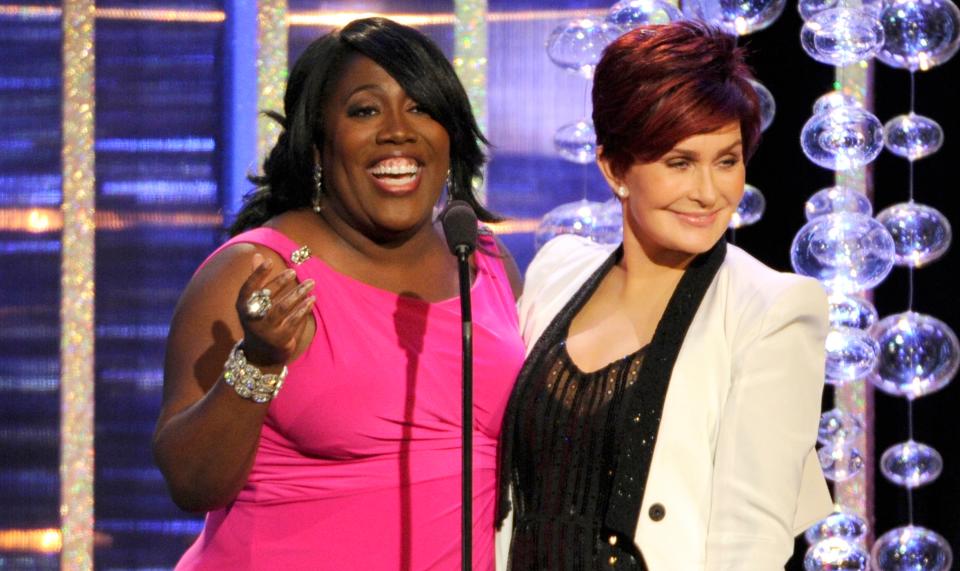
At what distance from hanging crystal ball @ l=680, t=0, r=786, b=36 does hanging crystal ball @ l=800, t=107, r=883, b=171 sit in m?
0.25

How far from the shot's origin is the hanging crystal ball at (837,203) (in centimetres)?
297

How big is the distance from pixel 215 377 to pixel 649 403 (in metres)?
0.73

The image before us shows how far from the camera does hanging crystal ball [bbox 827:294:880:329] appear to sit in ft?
9.48

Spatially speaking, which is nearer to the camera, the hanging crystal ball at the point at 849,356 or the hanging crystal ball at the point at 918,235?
the hanging crystal ball at the point at 849,356

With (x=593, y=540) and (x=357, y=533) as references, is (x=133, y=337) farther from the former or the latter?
(x=593, y=540)

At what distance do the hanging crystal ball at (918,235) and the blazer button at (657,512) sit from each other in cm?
115

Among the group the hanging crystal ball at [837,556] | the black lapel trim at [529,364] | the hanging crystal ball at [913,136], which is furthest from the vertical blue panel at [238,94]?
the hanging crystal ball at [837,556]

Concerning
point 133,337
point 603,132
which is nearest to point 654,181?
point 603,132

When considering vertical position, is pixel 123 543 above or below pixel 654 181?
below

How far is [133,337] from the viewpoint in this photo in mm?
3580

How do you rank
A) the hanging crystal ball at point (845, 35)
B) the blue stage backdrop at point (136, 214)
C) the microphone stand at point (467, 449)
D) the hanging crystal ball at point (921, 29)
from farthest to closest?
the blue stage backdrop at point (136, 214) < the hanging crystal ball at point (921, 29) < the hanging crystal ball at point (845, 35) < the microphone stand at point (467, 449)

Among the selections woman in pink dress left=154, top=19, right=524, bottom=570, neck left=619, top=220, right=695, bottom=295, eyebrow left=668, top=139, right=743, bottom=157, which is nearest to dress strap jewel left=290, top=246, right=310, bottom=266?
woman in pink dress left=154, top=19, right=524, bottom=570

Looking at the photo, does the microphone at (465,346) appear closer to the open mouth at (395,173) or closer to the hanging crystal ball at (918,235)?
the open mouth at (395,173)

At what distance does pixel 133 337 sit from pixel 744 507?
6.76 feet
